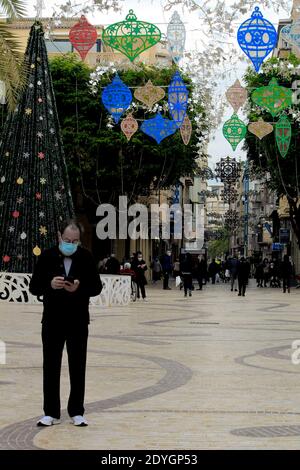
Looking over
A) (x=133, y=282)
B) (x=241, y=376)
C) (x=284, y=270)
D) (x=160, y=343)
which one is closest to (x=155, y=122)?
(x=133, y=282)

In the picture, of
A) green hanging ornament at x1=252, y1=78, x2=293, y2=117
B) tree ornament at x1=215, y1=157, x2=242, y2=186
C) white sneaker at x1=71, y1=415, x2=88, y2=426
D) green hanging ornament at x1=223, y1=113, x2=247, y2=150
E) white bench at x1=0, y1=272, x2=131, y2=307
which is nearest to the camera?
white sneaker at x1=71, y1=415, x2=88, y2=426

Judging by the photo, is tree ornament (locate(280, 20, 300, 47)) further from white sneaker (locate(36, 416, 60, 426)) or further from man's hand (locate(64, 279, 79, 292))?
white sneaker (locate(36, 416, 60, 426))

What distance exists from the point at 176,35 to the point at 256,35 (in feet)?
6.16

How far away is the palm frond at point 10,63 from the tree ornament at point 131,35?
231 inches

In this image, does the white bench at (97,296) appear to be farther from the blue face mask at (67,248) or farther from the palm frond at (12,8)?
the blue face mask at (67,248)

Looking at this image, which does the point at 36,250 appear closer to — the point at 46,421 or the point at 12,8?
the point at 12,8

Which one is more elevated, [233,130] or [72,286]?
[233,130]

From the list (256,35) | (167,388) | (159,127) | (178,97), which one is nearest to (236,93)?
(178,97)

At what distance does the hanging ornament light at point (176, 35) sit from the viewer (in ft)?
72.7

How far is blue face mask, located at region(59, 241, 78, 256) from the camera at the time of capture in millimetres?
8430

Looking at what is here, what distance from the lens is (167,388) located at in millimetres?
10688

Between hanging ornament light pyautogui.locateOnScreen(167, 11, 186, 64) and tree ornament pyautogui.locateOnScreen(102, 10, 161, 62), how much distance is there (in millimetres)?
426

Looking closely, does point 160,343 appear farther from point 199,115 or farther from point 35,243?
point 199,115

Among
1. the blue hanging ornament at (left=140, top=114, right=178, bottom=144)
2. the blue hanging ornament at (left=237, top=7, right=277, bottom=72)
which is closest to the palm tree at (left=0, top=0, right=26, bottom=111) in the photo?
the blue hanging ornament at (left=237, top=7, right=277, bottom=72)
